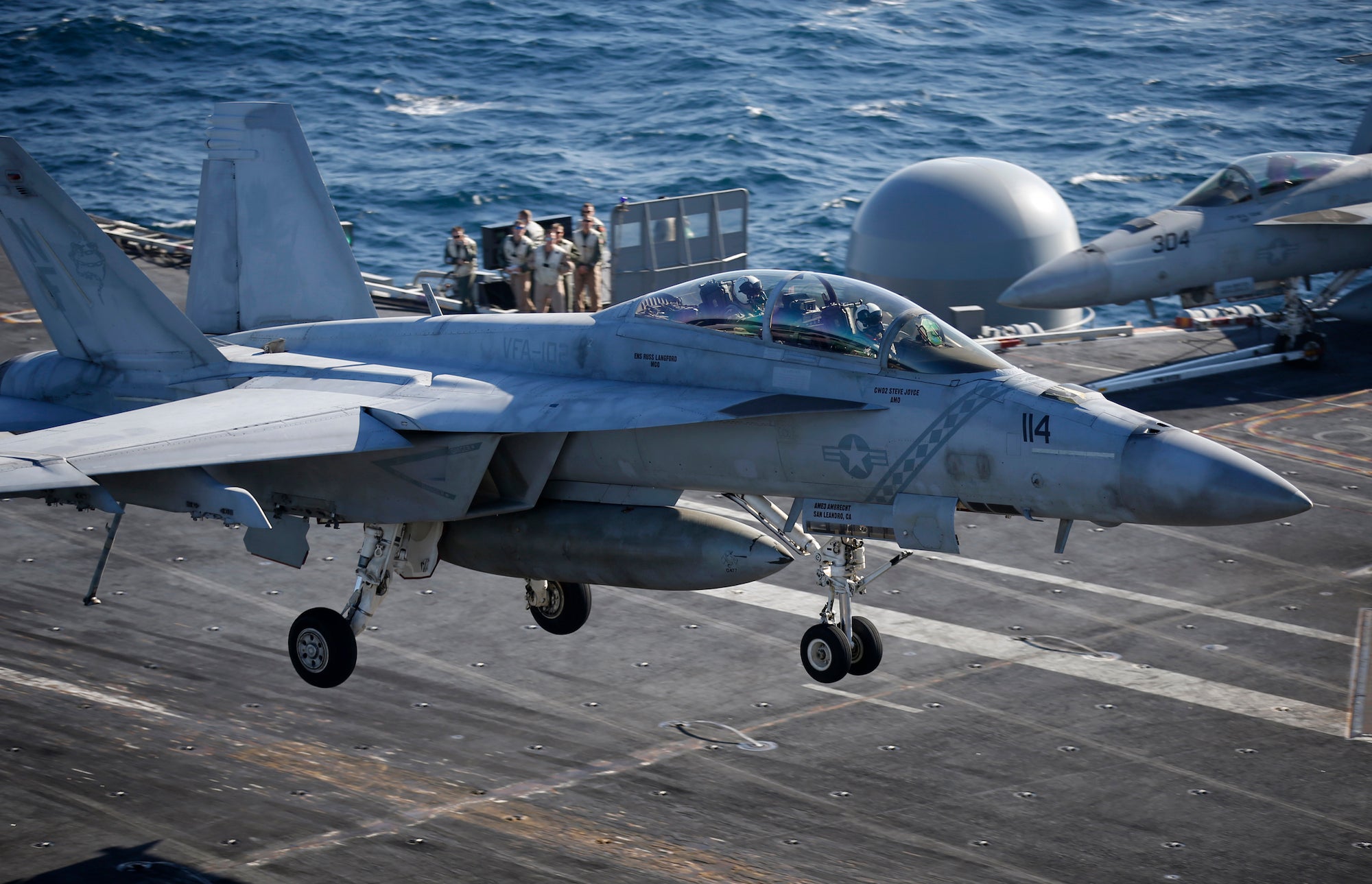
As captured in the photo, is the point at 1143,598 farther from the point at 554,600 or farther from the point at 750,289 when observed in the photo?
the point at 750,289

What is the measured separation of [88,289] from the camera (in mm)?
17812

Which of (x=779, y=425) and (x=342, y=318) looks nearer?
(x=779, y=425)

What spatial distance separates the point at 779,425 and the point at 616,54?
259 feet

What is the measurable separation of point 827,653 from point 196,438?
6996 millimetres

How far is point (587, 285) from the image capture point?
3241 cm

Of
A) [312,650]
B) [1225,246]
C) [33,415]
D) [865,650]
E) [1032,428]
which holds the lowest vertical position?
[312,650]

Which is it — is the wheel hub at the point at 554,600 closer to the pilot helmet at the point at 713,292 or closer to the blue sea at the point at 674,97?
the pilot helmet at the point at 713,292

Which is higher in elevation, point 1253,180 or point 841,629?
point 1253,180

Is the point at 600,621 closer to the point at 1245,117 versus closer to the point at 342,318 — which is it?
the point at 342,318

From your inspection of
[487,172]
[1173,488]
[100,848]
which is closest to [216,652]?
[100,848]

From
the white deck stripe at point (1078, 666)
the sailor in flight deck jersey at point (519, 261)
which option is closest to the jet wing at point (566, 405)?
the white deck stripe at point (1078, 666)

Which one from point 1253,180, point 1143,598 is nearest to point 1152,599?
point 1143,598

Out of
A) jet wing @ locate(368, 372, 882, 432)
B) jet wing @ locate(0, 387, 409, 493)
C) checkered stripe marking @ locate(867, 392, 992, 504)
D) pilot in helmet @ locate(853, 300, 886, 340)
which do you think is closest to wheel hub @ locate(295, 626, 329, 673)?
jet wing @ locate(0, 387, 409, 493)

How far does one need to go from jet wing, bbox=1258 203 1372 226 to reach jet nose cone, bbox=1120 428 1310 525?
Result: 74.4ft
